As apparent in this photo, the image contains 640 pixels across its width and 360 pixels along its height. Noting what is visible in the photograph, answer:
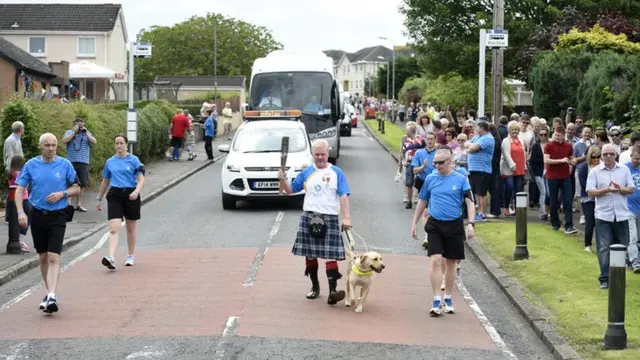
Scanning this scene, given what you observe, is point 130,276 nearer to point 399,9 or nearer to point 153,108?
point 153,108

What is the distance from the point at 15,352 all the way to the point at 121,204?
518cm

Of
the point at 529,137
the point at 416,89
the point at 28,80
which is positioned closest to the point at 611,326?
the point at 529,137

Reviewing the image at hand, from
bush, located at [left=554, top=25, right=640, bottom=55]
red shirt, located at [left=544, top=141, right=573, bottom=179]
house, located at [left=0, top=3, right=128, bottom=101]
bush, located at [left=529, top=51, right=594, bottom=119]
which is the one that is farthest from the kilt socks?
house, located at [left=0, top=3, right=128, bottom=101]

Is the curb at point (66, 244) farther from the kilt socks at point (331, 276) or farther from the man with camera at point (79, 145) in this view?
the kilt socks at point (331, 276)

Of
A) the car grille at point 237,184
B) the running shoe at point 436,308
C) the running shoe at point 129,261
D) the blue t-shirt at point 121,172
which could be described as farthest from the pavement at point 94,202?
the running shoe at point 436,308

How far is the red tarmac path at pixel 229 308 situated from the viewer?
10312 millimetres

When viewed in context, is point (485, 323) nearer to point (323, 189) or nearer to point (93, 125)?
point (323, 189)

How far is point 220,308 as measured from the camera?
37.6 ft

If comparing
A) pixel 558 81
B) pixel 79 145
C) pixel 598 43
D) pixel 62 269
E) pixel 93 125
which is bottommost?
pixel 62 269

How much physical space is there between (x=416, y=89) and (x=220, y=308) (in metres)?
71.3

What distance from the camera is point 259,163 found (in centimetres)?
2175

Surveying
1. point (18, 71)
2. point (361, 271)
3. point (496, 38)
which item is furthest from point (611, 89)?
point (18, 71)

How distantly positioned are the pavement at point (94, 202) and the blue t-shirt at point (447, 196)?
564 cm

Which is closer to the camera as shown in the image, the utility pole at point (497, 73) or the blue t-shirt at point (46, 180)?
the blue t-shirt at point (46, 180)
